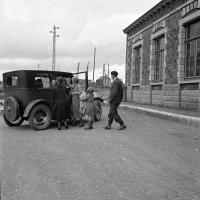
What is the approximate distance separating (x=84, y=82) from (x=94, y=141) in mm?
4223

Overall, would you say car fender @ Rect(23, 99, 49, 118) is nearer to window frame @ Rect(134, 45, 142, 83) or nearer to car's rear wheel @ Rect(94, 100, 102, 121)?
car's rear wheel @ Rect(94, 100, 102, 121)

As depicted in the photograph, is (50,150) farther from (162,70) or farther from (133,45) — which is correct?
(133,45)

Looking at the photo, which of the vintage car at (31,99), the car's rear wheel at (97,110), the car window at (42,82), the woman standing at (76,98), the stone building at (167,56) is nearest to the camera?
the vintage car at (31,99)

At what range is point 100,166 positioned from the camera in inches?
219

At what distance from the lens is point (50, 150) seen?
6.91 metres

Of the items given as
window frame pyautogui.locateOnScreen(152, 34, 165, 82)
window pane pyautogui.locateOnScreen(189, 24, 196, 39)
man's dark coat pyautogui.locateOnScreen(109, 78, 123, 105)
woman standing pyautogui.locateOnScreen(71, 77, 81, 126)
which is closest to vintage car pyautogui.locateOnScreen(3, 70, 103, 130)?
woman standing pyautogui.locateOnScreen(71, 77, 81, 126)

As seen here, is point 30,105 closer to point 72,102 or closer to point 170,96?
point 72,102

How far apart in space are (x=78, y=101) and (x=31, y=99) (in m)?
1.50

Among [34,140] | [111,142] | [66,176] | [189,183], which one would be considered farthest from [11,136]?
[189,183]

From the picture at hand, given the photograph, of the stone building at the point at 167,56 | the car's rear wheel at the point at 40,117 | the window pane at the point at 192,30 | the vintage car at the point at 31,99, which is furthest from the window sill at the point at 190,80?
the car's rear wheel at the point at 40,117

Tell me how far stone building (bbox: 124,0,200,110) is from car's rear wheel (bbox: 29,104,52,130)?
754cm

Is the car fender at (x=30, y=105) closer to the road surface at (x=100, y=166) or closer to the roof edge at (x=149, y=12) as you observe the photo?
the road surface at (x=100, y=166)

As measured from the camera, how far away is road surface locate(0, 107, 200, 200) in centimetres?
427

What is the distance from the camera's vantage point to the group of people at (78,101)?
32.8 feet
